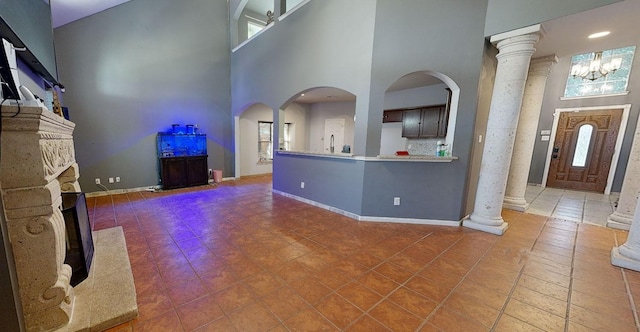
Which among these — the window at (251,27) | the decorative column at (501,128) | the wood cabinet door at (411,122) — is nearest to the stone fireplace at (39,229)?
the decorative column at (501,128)

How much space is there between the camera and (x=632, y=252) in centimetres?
241

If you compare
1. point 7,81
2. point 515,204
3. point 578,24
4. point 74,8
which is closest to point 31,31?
point 7,81

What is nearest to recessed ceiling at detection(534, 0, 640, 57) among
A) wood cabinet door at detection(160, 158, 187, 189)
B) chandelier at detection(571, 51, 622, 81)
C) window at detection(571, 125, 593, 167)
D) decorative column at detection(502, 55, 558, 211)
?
decorative column at detection(502, 55, 558, 211)

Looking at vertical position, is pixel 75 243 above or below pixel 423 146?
below

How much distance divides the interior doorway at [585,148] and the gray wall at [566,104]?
0.10m

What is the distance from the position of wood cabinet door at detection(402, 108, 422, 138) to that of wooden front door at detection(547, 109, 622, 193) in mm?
4228

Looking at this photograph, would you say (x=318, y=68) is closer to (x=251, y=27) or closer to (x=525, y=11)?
(x=525, y=11)

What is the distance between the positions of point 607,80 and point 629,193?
3.94 m

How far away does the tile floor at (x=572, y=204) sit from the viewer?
397 centimetres

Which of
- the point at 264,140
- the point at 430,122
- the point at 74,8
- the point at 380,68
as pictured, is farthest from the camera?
the point at 264,140

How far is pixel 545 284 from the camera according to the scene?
82.6 inches

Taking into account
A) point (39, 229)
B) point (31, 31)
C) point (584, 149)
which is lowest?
point (39, 229)

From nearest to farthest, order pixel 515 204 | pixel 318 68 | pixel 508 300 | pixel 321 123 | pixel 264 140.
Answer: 1. pixel 508 300
2. pixel 318 68
3. pixel 515 204
4. pixel 264 140
5. pixel 321 123

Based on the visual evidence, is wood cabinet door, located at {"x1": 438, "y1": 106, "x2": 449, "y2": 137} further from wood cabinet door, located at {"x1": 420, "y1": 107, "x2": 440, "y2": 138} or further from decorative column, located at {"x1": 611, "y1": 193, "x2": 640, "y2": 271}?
decorative column, located at {"x1": 611, "y1": 193, "x2": 640, "y2": 271}
